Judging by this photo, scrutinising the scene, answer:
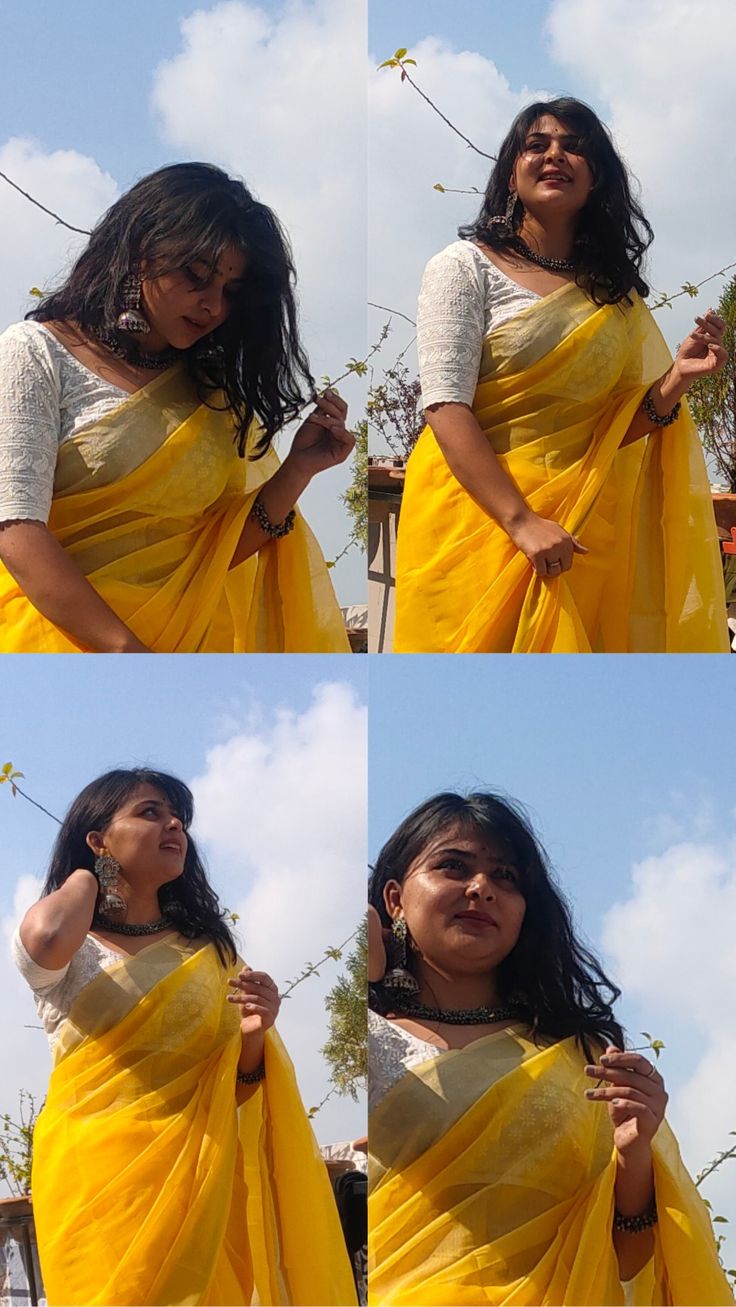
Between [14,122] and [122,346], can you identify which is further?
[14,122]

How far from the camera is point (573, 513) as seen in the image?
2.29 m

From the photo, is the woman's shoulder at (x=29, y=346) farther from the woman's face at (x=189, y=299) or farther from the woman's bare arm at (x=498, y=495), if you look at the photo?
the woman's bare arm at (x=498, y=495)

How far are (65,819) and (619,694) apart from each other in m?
0.87

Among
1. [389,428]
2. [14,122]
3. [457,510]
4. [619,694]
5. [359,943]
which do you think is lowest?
[359,943]

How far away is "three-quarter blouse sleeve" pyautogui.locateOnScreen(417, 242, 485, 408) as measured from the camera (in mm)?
2279

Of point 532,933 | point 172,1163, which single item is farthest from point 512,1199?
point 172,1163

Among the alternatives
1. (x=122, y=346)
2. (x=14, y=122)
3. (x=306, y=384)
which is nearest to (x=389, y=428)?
(x=306, y=384)

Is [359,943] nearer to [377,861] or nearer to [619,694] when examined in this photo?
[377,861]

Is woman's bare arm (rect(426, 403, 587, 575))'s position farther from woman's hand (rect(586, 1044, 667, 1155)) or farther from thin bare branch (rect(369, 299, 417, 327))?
woman's hand (rect(586, 1044, 667, 1155))

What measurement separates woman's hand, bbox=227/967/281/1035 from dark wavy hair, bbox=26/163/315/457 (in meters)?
0.79

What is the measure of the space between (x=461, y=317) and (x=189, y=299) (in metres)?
0.40

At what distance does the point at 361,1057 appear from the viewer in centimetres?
231

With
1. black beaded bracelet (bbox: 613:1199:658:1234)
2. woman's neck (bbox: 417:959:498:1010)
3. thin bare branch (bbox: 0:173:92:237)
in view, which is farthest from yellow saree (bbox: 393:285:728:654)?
black beaded bracelet (bbox: 613:1199:658:1234)

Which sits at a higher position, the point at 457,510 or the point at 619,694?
the point at 457,510
